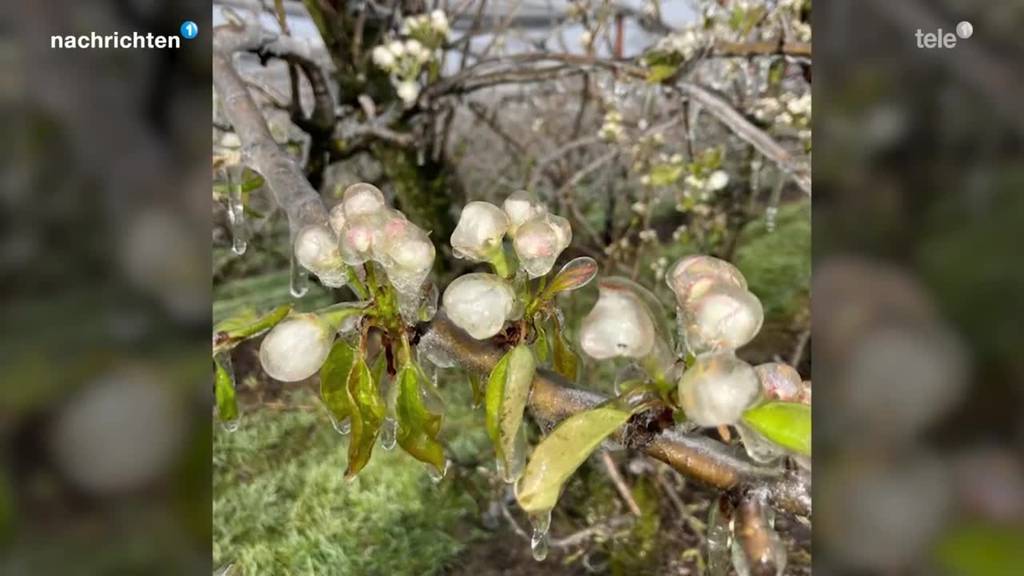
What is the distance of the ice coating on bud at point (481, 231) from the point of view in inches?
12.3

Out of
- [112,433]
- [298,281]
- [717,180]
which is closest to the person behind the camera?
[112,433]

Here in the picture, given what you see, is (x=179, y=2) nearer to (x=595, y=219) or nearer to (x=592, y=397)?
(x=592, y=397)

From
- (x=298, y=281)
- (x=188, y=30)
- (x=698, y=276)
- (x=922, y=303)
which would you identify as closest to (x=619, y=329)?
(x=698, y=276)

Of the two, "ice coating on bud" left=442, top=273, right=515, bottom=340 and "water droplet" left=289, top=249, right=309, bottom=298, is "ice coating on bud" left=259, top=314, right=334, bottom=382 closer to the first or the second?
"ice coating on bud" left=442, top=273, right=515, bottom=340

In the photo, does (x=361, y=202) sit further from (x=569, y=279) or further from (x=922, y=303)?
(x=922, y=303)

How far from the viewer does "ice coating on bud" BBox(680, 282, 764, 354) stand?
0.83ft

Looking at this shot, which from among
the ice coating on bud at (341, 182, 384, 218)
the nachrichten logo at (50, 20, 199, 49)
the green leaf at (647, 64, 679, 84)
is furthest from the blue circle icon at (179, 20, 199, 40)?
the green leaf at (647, 64, 679, 84)

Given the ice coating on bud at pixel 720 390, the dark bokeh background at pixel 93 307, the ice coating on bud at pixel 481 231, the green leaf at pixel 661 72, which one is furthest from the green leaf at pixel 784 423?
the green leaf at pixel 661 72

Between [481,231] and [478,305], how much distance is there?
33 millimetres

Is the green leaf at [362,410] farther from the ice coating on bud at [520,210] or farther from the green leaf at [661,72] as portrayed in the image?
the green leaf at [661,72]

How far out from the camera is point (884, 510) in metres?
0.32

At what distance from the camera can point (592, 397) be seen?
291 millimetres

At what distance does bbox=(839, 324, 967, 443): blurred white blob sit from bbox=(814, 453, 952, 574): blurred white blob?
0.01 meters

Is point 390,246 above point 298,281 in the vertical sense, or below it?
above
